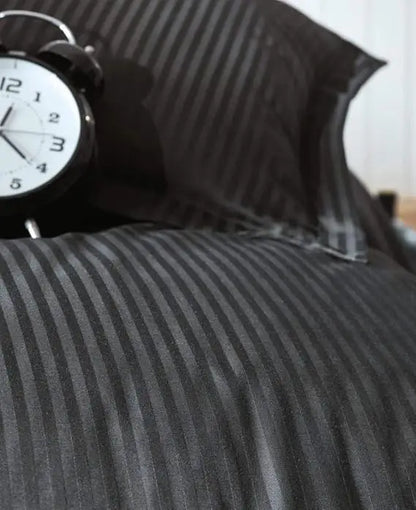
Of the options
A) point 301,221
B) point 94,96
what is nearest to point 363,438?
point 301,221

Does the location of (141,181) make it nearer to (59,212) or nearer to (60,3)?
(59,212)

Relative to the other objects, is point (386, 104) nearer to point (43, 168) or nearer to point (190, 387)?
point (43, 168)

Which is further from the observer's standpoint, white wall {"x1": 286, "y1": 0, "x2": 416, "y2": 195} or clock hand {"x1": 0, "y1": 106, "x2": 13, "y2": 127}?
white wall {"x1": 286, "y1": 0, "x2": 416, "y2": 195}

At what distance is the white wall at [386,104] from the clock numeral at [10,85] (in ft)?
3.70

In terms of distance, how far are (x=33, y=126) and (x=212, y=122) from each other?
0.57 feet

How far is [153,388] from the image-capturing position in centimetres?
58

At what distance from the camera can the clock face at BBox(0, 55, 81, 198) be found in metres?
0.81

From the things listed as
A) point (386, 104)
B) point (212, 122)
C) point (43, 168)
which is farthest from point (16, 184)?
point (386, 104)

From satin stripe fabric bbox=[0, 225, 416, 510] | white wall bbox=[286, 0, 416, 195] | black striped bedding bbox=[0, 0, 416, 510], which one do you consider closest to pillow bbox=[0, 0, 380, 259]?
black striped bedding bbox=[0, 0, 416, 510]

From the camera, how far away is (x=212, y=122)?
2.97 ft

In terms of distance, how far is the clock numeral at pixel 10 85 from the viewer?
83 centimetres

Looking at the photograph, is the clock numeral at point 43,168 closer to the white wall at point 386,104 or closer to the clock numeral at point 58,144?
the clock numeral at point 58,144

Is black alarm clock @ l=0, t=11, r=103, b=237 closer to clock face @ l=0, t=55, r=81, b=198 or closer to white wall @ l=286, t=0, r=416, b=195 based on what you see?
clock face @ l=0, t=55, r=81, b=198

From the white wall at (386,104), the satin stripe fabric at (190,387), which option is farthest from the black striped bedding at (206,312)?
the white wall at (386,104)
